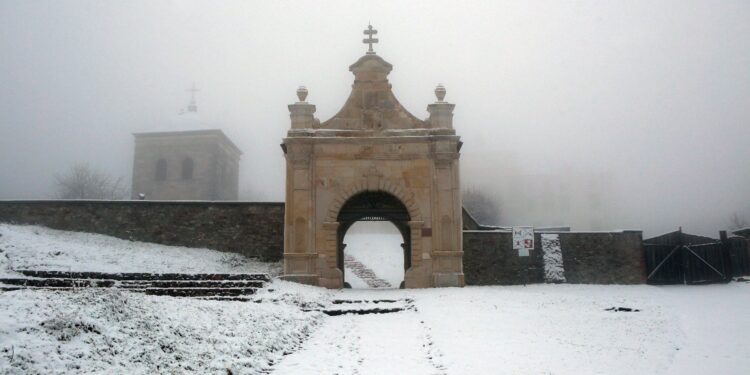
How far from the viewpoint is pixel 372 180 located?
18.8 metres

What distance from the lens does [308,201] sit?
61.2 ft

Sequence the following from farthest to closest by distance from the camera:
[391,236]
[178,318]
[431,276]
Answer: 1. [391,236]
2. [431,276]
3. [178,318]

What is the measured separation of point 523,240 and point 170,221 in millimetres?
15896

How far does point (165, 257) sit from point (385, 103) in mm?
11638

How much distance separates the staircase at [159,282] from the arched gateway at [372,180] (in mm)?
2573

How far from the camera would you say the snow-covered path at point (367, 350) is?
738cm

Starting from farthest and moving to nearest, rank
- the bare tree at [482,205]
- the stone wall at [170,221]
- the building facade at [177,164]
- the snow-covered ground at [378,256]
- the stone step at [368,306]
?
the bare tree at [482,205] < the building facade at [177,164] < the snow-covered ground at [378,256] < the stone wall at [170,221] < the stone step at [368,306]

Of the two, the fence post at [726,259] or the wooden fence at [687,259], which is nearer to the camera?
the wooden fence at [687,259]

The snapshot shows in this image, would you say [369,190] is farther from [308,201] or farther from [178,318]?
[178,318]

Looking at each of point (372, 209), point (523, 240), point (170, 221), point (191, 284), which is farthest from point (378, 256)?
point (191, 284)

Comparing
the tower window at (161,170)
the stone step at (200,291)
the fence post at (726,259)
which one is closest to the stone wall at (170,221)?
the stone step at (200,291)

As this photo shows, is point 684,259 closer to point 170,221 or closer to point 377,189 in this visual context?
point 377,189

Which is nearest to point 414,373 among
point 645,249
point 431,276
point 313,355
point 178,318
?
point 313,355

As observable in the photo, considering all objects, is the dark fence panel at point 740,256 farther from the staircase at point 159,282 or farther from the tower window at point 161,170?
the tower window at point 161,170
